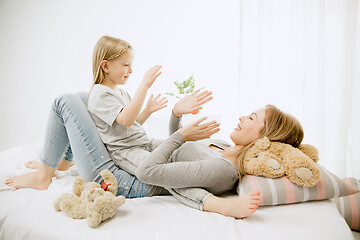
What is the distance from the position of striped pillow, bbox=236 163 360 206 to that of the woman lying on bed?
8 centimetres

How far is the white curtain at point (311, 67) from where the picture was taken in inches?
90.4

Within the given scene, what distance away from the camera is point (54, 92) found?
285 cm

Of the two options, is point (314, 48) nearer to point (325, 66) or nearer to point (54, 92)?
point (325, 66)

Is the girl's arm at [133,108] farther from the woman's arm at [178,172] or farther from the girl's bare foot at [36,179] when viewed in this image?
the girl's bare foot at [36,179]

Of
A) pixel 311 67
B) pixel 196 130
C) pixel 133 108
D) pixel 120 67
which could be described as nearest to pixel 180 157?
pixel 196 130

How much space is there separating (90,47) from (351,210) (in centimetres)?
292

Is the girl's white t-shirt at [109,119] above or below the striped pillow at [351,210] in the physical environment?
above

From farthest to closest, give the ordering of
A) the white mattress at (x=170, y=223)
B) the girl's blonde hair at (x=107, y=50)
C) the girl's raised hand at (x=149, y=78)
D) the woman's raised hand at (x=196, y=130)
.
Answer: the girl's blonde hair at (x=107, y=50), the girl's raised hand at (x=149, y=78), the woman's raised hand at (x=196, y=130), the white mattress at (x=170, y=223)

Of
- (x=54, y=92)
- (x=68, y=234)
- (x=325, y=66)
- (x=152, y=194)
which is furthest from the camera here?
(x=54, y=92)

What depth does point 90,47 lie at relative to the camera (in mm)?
2967

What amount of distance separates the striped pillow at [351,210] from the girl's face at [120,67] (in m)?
1.35

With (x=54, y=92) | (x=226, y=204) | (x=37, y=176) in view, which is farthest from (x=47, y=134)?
(x=54, y=92)

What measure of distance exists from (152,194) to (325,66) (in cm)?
217

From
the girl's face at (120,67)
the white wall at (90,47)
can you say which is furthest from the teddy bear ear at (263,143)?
the white wall at (90,47)
